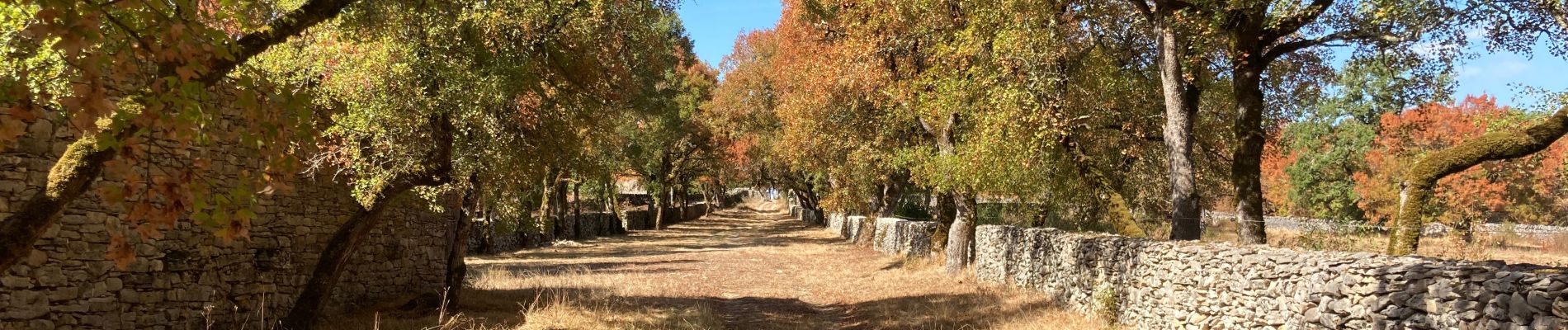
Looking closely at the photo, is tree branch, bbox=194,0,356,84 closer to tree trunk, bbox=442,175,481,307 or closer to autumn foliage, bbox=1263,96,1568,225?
tree trunk, bbox=442,175,481,307

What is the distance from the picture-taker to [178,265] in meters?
9.12

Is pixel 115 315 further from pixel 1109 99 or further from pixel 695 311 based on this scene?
pixel 1109 99

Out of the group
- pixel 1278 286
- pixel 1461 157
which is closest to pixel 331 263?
pixel 1278 286

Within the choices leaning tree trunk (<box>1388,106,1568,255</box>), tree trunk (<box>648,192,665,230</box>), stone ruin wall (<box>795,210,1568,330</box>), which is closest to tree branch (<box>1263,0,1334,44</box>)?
leaning tree trunk (<box>1388,106,1568,255</box>)

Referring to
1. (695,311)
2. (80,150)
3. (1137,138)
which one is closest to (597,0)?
(695,311)

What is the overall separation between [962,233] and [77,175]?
1625 cm

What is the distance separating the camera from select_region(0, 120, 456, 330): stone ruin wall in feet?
25.5

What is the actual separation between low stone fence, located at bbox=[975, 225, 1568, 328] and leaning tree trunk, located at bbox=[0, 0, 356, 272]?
316 inches

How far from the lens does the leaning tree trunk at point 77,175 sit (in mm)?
4852

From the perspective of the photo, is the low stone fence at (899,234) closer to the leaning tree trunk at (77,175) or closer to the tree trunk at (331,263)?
the tree trunk at (331,263)

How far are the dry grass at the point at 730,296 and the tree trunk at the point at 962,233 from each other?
0.52 metres

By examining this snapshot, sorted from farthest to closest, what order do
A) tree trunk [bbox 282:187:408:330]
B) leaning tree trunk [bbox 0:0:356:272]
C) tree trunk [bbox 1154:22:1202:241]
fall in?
tree trunk [bbox 1154:22:1202:241] < tree trunk [bbox 282:187:408:330] < leaning tree trunk [bbox 0:0:356:272]

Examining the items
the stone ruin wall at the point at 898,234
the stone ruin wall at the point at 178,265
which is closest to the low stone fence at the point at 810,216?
the stone ruin wall at the point at 898,234

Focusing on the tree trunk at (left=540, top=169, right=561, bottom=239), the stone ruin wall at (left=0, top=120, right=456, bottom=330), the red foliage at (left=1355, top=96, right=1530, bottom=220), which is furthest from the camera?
the red foliage at (left=1355, top=96, right=1530, bottom=220)
